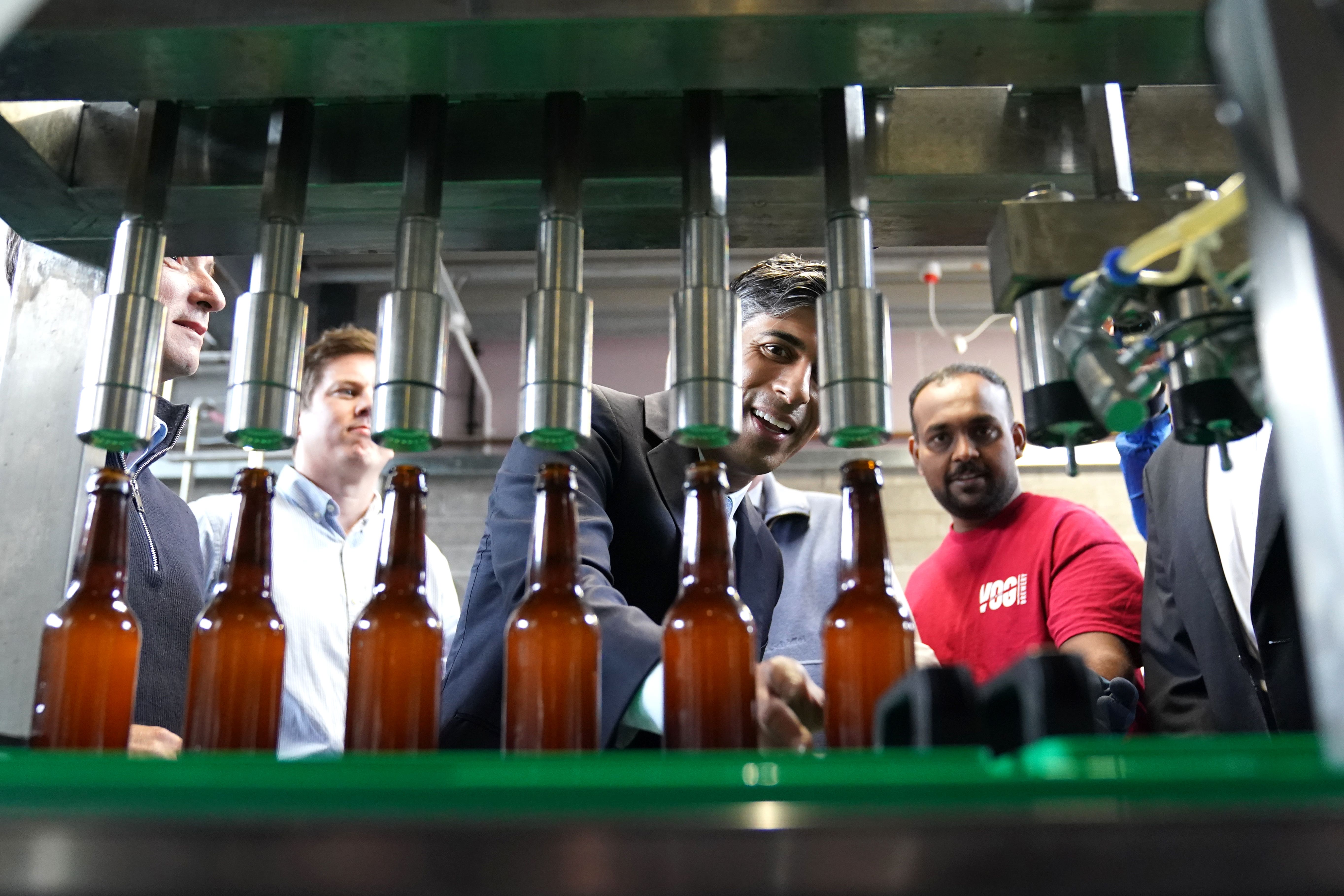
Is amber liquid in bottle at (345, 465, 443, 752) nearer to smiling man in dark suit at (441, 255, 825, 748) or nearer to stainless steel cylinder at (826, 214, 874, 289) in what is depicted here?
smiling man in dark suit at (441, 255, 825, 748)

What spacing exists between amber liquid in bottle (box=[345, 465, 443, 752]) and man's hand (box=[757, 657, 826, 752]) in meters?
0.26

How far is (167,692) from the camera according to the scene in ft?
6.18

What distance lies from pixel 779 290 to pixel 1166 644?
101 cm

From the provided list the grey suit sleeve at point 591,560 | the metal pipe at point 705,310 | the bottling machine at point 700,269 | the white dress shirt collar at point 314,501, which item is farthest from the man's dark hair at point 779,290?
the white dress shirt collar at point 314,501

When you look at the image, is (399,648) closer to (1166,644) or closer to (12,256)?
(12,256)

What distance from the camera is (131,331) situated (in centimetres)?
91

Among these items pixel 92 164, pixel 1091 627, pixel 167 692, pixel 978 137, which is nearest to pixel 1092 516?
pixel 1091 627

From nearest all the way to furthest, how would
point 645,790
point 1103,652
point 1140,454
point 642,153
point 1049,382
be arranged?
point 645,790 → point 1049,382 → point 642,153 → point 1103,652 → point 1140,454

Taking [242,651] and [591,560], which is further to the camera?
[591,560]

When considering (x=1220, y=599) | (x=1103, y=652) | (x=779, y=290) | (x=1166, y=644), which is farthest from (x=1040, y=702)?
(x=1103, y=652)

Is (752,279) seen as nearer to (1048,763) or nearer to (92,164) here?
(92,164)

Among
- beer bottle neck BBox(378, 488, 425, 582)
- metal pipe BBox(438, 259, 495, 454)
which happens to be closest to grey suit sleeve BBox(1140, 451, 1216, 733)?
beer bottle neck BBox(378, 488, 425, 582)

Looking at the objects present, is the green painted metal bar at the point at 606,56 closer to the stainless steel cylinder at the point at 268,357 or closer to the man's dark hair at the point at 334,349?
the stainless steel cylinder at the point at 268,357

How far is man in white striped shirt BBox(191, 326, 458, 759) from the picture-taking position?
8.63ft
